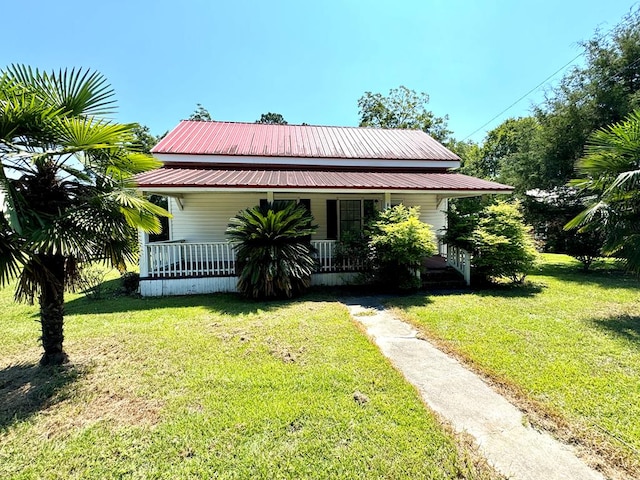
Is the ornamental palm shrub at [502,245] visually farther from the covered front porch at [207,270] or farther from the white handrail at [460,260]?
the covered front porch at [207,270]

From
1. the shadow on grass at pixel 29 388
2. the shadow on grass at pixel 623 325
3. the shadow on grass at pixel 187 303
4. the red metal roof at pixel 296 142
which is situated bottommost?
the shadow on grass at pixel 623 325

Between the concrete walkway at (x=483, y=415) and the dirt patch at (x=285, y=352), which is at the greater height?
the dirt patch at (x=285, y=352)

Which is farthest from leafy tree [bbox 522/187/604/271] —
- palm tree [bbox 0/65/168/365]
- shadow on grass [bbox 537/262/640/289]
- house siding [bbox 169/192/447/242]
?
palm tree [bbox 0/65/168/365]

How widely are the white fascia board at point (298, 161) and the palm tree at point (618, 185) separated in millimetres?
6385

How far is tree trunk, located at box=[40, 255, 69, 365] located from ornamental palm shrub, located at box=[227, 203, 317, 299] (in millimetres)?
3649

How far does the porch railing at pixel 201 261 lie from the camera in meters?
8.02

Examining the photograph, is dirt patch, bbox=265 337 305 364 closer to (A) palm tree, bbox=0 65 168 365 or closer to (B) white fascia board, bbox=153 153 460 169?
(A) palm tree, bbox=0 65 168 365

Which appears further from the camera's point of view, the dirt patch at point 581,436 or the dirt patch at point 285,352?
the dirt patch at point 285,352

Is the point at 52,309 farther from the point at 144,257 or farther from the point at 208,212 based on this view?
the point at 208,212

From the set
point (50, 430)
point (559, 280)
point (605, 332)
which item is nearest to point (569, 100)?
point (559, 280)

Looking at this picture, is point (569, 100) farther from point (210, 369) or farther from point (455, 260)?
point (210, 369)

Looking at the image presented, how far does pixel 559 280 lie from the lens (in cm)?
934

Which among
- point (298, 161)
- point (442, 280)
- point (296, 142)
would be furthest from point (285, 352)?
point (296, 142)

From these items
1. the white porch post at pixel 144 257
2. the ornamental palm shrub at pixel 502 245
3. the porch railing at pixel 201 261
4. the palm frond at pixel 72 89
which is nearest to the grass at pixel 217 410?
the white porch post at pixel 144 257
